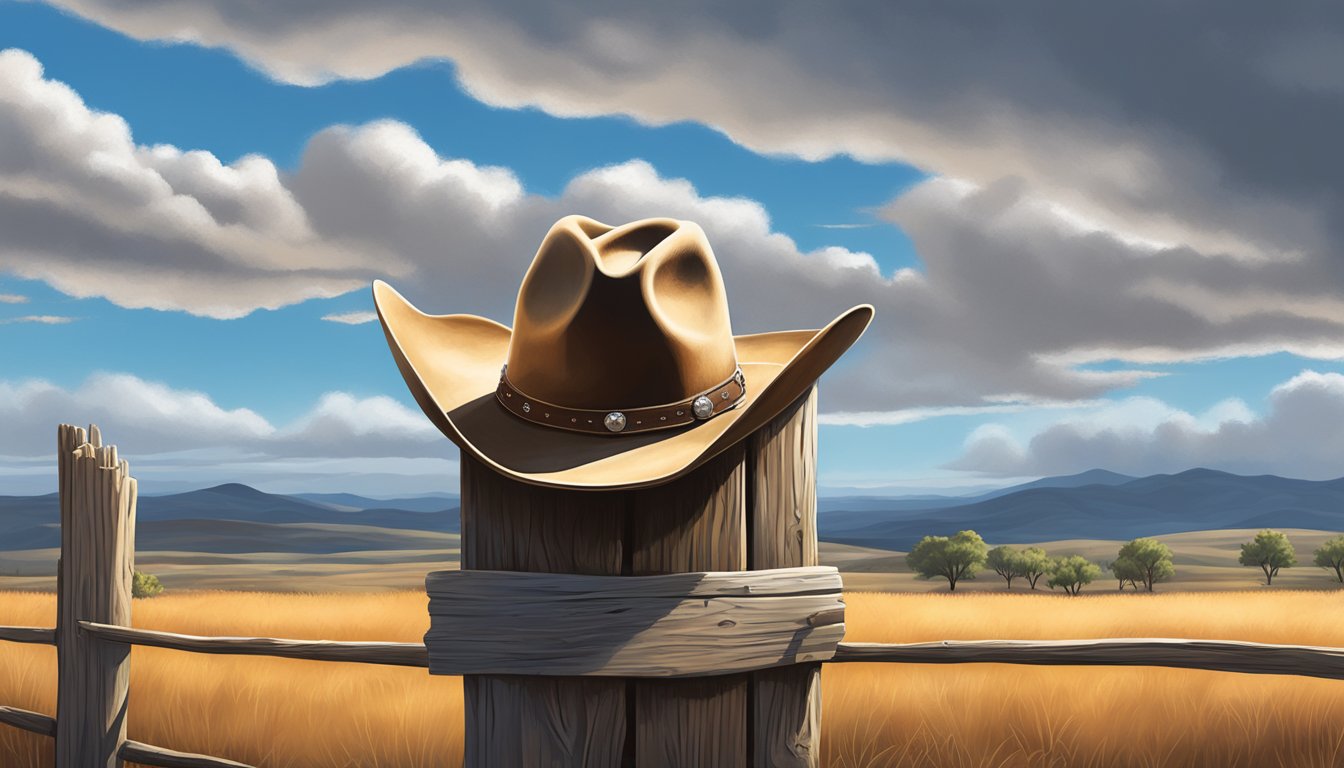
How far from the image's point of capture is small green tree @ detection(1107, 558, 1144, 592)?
22125 mm

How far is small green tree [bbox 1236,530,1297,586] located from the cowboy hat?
24.5 m

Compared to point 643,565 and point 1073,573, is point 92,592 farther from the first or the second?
point 1073,573

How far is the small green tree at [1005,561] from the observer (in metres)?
22.9

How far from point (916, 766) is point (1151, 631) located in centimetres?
362

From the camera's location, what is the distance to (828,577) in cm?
283

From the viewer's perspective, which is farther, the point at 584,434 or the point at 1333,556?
the point at 1333,556

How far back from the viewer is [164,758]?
4836 millimetres

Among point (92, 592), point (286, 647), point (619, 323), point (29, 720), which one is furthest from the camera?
point (29, 720)

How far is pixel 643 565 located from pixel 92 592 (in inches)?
138

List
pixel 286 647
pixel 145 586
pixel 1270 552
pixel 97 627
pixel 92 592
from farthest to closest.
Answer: pixel 1270 552, pixel 145 586, pixel 92 592, pixel 97 627, pixel 286 647

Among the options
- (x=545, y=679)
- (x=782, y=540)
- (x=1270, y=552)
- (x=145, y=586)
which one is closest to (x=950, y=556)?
(x=1270, y=552)

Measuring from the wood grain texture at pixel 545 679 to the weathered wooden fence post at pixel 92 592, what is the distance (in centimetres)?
300

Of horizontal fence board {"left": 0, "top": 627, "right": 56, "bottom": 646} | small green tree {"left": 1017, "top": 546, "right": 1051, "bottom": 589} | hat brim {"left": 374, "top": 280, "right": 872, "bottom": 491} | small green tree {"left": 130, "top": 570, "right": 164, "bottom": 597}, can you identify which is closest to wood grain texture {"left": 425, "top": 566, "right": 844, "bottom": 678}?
hat brim {"left": 374, "top": 280, "right": 872, "bottom": 491}

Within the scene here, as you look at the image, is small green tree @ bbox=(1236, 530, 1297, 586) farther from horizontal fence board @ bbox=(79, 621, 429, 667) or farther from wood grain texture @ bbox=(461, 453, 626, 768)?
wood grain texture @ bbox=(461, 453, 626, 768)
